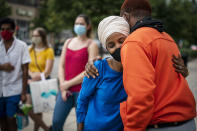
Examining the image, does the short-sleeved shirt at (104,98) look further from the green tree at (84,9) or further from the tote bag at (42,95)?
the green tree at (84,9)

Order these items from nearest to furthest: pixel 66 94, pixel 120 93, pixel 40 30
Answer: pixel 120 93 < pixel 66 94 < pixel 40 30

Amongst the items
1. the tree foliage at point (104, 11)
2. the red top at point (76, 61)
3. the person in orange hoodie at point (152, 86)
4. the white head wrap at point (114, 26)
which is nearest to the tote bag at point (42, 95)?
the red top at point (76, 61)

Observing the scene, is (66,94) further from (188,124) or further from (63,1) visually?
(63,1)

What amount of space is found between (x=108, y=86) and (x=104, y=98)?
0.33 feet

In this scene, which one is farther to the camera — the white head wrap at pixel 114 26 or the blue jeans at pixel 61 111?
the blue jeans at pixel 61 111

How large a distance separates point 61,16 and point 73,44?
17313 millimetres

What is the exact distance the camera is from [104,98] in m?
1.95

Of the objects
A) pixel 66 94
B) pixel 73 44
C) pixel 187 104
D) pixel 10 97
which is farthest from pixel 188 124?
pixel 10 97

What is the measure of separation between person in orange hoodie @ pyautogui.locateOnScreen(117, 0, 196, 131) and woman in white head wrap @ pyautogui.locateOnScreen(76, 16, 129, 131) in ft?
0.75

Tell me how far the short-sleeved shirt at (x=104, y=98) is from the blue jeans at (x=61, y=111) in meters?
1.26

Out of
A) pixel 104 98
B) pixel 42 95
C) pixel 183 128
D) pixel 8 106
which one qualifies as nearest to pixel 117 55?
pixel 104 98

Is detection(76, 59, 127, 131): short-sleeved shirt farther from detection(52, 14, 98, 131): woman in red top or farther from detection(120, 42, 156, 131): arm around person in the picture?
detection(52, 14, 98, 131): woman in red top

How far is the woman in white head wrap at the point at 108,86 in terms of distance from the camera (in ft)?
6.12

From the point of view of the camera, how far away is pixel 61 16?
20.3m
